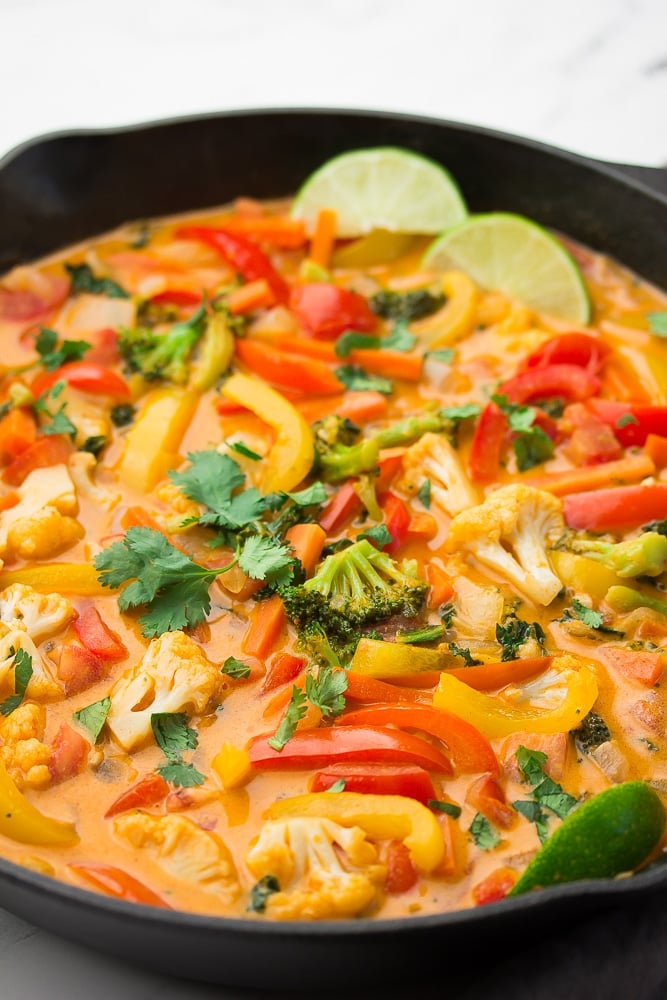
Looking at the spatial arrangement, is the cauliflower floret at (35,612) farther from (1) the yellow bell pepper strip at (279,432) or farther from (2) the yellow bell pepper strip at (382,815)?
(2) the yellow bell pepper strip at (382,815)

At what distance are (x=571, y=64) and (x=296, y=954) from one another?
5400 millimetres

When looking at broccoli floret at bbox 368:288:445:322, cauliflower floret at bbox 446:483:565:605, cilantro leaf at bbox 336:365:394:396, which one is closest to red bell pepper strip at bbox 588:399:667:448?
cauliflower floret at bbox 446:483:565:605

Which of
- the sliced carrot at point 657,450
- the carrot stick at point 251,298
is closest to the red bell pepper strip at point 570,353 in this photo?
the sliced carrot at point 657,450

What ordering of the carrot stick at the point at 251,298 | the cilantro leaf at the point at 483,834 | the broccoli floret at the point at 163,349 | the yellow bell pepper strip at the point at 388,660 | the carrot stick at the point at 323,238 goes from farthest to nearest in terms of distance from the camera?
1. the carrot stick at the point at 323,238
2. the carrot stick at the point at 251,298
3. the broccoli floret at the point at 163,349
4. the yellow bell pepper strip at the point at 388,660
5. the cilantro leaf at the point at 483,834

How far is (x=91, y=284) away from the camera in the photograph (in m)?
5.04

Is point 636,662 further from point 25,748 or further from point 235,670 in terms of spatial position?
point 25,748

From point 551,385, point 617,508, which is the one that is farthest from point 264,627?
point 551,385

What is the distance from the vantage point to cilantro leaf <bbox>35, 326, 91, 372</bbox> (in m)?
4.59

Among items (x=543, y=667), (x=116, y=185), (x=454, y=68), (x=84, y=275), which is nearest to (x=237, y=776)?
(x=543, y=667)

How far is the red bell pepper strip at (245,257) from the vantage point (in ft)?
16.4

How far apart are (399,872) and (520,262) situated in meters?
2.85

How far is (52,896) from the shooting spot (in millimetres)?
2666

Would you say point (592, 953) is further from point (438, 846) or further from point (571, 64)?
point (571, 64)

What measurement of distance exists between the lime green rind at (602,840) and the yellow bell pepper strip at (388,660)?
0.64 meters
